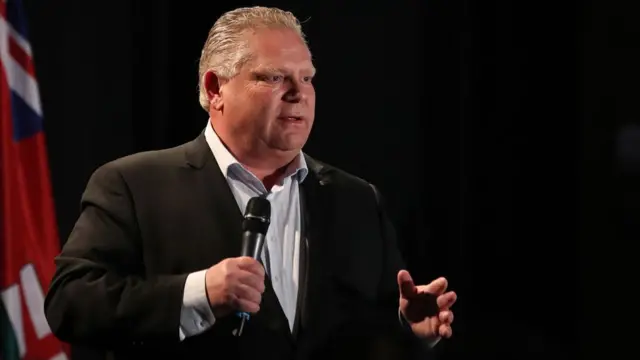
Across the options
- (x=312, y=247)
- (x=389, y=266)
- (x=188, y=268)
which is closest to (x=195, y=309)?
(x=188, y=268)

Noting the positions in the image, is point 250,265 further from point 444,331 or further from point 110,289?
point 444,331

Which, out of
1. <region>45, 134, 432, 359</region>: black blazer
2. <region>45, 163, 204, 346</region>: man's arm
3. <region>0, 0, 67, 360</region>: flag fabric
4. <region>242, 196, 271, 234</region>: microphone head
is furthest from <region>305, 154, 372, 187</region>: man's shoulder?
<region>0, 0, 67, 360</region>: flag fabric

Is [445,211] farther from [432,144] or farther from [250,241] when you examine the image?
[250,241]

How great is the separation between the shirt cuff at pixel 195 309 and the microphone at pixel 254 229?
0.06 metres

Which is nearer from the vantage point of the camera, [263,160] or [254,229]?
[254,229]

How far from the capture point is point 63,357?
274cm

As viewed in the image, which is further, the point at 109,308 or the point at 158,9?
the point at 158,9

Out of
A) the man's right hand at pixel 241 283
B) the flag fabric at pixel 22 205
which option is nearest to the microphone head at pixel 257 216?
the man's right hand at pixel 241 283

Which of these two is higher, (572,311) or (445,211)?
(445,211)

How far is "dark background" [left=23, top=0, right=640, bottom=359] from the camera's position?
8.57 ft

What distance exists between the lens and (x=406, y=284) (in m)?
1.62

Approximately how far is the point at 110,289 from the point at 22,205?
1274 millimetres

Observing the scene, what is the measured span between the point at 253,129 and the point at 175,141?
1.06m

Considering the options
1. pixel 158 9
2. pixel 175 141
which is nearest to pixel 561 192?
pixel 175 141
